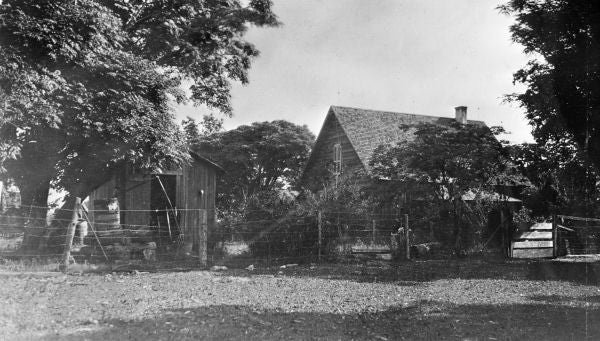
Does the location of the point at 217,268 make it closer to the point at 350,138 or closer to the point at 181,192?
the point at 181,192

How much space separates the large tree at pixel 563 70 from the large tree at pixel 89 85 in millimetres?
10658

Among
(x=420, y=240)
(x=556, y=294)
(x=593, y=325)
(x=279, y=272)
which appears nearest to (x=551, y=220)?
(x=420, y=240)

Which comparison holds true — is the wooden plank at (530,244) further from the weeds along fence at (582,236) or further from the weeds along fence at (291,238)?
the weeds along fence at (291,238)

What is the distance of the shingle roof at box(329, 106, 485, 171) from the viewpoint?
88.4 ft

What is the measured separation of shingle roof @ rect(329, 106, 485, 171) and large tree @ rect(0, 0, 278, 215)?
9959mm

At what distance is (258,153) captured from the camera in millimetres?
40812

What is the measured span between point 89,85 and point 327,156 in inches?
690

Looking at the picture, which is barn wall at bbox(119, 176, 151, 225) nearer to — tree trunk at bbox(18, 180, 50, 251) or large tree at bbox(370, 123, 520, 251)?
tree trunk at bbox(18, 180, 50, 251)

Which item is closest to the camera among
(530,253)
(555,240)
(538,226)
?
(555,240)

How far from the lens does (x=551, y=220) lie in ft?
60.6

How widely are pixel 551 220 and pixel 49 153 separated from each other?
17203mm

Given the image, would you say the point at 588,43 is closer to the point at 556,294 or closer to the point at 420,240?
the point at 556,294

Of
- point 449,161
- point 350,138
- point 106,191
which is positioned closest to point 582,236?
point 449,161

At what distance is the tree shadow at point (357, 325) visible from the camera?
227 inches
